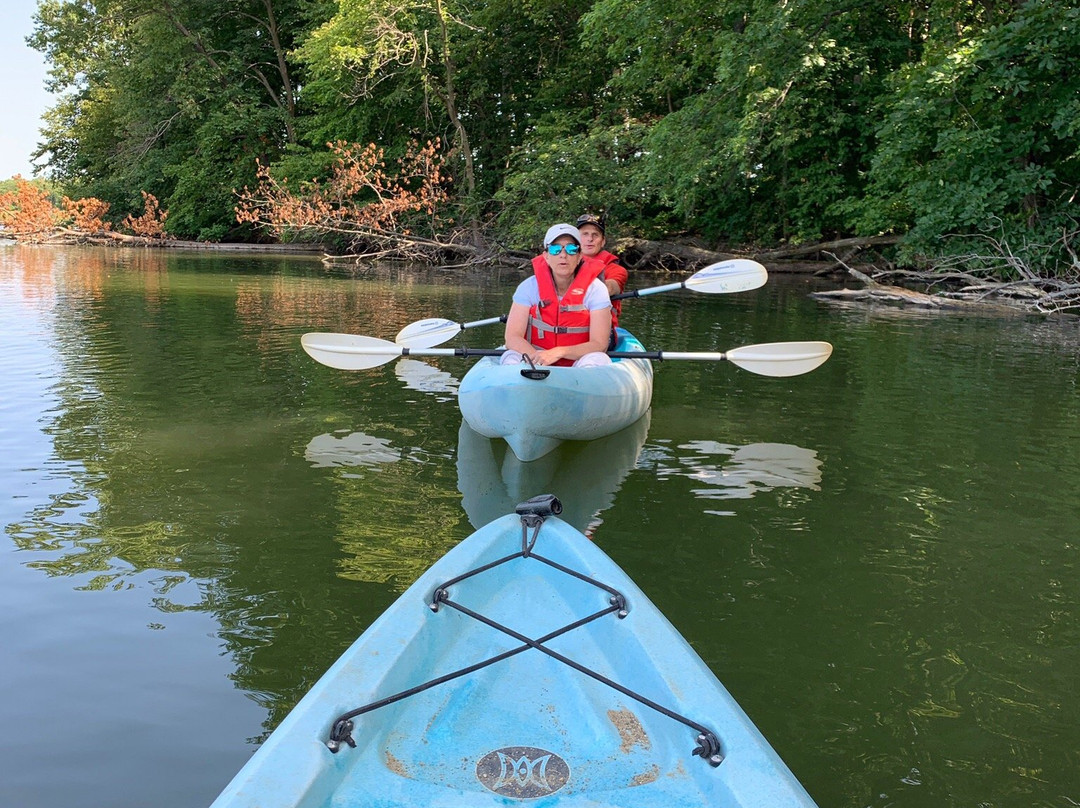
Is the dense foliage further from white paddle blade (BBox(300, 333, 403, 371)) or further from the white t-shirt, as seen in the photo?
white paddle blade (BBox(300, 333, 403, 371))

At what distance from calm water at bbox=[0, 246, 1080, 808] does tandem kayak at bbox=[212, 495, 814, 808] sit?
0.50 m

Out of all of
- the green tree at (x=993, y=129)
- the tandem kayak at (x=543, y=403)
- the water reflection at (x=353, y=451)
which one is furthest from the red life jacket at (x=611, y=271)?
the green tree at (x=993, y=129)

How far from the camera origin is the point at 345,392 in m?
6.82

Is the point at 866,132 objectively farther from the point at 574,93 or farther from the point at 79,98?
the point at 79,98

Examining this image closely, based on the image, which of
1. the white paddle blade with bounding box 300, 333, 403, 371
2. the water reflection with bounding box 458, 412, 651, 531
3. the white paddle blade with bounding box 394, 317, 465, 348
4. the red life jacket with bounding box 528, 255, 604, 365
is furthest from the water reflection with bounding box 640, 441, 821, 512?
the white paddle blade with bounding box 394, 317, 465, 348

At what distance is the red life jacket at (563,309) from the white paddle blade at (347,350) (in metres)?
1.11

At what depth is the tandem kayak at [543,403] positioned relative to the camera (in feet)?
15.3

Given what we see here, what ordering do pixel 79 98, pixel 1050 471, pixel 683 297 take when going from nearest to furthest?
pixel 1050 471 < pixel 683 297 < pixel 79 98

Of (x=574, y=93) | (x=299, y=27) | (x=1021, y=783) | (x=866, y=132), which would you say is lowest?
(x=1021, y=783)

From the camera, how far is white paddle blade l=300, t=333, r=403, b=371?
6047 millimetres

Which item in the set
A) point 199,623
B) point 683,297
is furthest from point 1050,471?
point 683,297

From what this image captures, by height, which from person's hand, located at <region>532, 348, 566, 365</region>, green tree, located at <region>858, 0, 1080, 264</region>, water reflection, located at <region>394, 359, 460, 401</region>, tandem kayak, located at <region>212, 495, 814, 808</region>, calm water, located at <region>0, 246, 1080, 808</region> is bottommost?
calm water, located at <region>0, 246, 1080, 808</region>

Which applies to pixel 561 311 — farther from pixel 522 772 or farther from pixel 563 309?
pixel 522 772

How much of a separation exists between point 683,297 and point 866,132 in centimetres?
499
